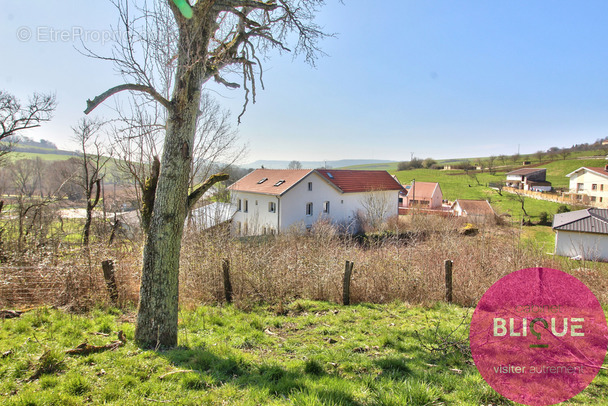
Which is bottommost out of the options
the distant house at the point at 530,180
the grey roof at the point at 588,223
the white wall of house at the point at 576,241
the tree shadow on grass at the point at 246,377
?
the white wall of house at the point at 576,241

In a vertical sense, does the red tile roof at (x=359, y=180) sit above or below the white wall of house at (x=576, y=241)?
above

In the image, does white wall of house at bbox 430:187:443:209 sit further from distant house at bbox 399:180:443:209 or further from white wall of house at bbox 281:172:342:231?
white wall of house at bbox 281:172:342:231

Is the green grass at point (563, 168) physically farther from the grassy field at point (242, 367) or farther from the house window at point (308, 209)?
the grassy field at point (242, 367)

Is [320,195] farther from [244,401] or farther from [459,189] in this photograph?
[459,189]

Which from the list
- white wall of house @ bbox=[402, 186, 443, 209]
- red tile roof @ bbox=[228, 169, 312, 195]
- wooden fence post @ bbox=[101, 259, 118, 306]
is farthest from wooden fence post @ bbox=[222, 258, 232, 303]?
white wall of house @ bbox=[402, 186, 443, 209]

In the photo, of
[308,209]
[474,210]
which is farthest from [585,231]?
[308,209]

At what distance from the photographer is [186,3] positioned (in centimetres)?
370

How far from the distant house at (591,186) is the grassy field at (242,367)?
4913 centimetres

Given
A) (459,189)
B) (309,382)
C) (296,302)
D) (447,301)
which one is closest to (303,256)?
(296,302)

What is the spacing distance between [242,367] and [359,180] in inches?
1163

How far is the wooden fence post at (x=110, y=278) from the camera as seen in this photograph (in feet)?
19.9

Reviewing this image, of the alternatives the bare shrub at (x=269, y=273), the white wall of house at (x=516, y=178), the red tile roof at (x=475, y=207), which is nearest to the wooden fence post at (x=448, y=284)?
the bare shrub at (x=269, y=273)

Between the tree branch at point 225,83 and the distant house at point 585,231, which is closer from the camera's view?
the tree branch at point 225,83

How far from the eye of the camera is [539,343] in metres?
3.57
